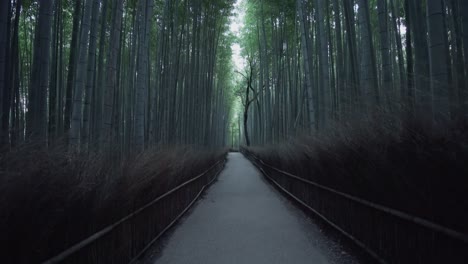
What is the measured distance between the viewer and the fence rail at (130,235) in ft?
6.27

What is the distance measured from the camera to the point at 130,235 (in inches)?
111

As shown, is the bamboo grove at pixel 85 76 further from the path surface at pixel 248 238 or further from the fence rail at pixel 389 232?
the fence rail at pixel 389 232

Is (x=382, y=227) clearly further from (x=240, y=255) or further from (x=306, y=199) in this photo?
(x=306, y=199)

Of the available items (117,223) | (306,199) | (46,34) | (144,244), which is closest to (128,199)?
(117,223)

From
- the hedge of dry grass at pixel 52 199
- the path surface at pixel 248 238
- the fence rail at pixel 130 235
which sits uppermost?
the hedge of dry grass at pixel 52 199

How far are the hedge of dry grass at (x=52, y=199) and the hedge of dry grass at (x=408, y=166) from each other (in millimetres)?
2105

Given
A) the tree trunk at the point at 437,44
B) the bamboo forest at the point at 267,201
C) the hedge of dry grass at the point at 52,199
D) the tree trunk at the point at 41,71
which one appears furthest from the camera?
the tree trunk at the point at 41,71

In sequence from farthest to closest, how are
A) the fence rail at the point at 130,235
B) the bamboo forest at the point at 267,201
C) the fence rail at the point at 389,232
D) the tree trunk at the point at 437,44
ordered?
the tree trunk at the point at 437,44 < the fence rail at the point at 130,235 < the fence rail at the point at 389,232 < the bamboo forest at the point at 267,201

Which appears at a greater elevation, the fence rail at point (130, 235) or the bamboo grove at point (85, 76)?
the bamboo grove at point (85, 76)

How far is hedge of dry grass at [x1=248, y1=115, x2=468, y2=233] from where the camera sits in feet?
5.65

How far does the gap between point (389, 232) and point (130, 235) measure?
2.20m

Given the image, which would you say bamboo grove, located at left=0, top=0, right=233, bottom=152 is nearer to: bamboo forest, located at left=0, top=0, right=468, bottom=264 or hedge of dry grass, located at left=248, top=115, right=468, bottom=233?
bamboo forest, located at left=0, top=0, right=468, bottom=264

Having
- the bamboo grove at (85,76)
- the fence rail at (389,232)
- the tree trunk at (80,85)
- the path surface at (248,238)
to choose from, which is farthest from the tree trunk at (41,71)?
the fence rail at (389,232)

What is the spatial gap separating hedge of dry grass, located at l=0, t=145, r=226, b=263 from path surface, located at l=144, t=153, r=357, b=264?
105 cm
